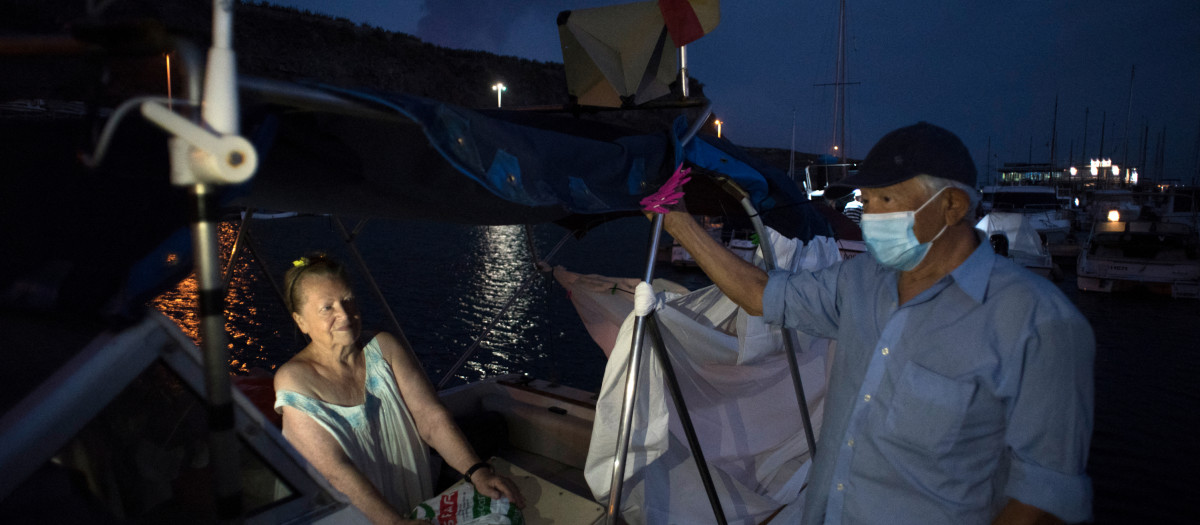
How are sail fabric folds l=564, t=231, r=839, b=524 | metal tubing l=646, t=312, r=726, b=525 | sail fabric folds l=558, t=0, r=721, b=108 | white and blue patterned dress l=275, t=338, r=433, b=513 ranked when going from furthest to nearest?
sail fabric folds l=564, t=231, r=839, b=524, sail fabric folds l=558, t=0, r=721, b=108, metal tubing l=646, t=312, r=726, b=525, white and blue patterned dress l=275, t=338, r=433, b=513

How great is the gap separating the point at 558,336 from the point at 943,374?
481 inches

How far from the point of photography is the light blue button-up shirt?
5.42 feet

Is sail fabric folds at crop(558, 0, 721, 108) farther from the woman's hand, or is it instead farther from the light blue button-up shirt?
the woman's hand

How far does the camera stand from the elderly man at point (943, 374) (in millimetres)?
1659

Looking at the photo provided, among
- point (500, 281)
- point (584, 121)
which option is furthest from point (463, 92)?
point (584, 121)

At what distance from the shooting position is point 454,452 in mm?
2986

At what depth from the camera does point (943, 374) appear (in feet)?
6.00

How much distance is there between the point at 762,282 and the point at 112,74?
2.06 metres

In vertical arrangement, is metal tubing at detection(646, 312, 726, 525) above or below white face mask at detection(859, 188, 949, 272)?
below

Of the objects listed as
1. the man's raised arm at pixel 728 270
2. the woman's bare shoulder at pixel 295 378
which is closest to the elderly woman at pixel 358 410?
the woman's bare shoulder at pixel 295 378

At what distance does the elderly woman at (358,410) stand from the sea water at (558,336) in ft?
3.06

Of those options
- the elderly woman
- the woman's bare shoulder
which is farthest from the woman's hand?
the woman's bare shoulder

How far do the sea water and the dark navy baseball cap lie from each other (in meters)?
2.95

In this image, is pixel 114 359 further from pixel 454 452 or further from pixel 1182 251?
pixel 1182 251
